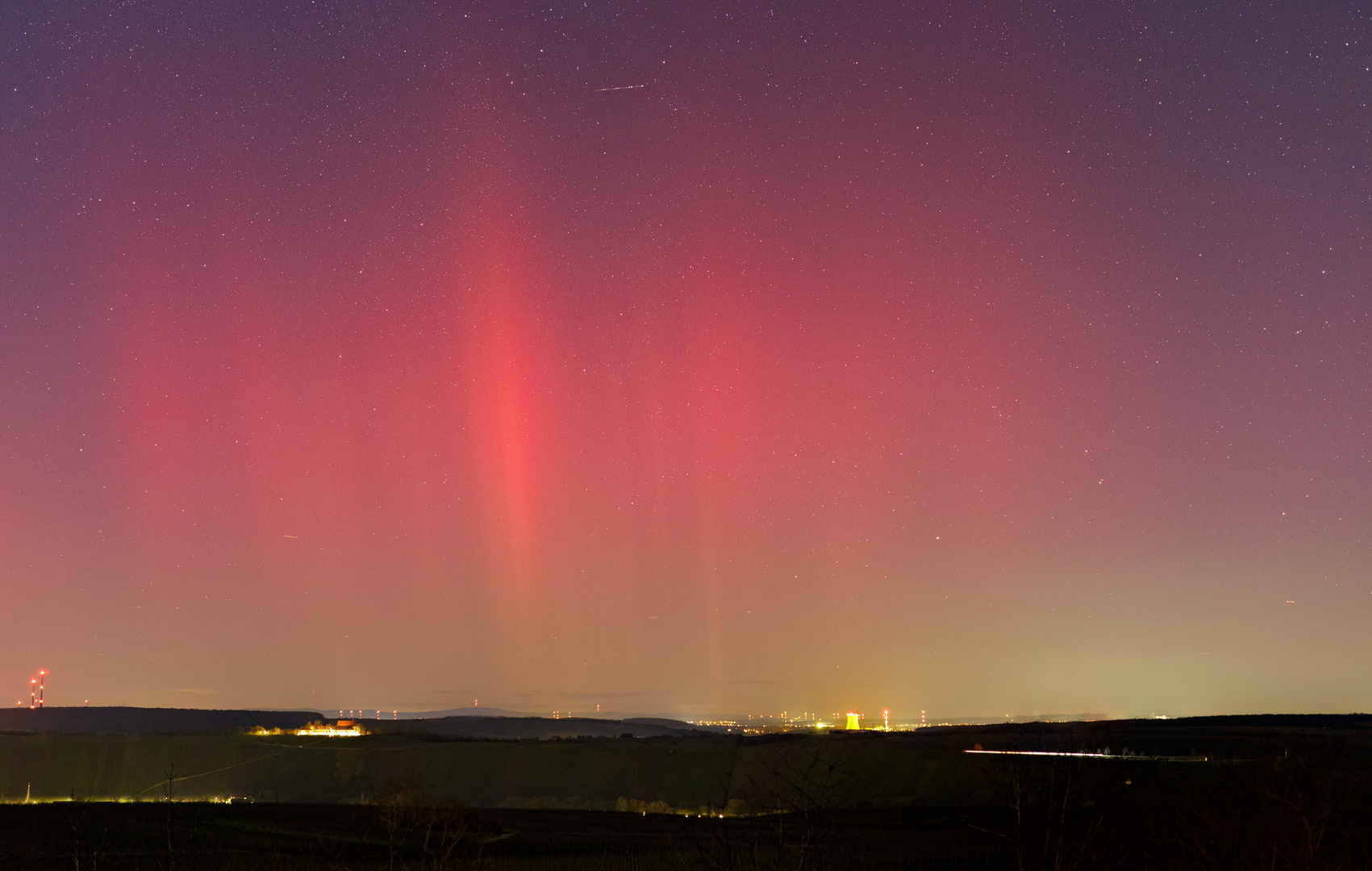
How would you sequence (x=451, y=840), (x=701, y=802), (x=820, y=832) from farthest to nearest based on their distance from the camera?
(x=701, y=802) < (x=820, y=832) < (x=451, y=840)

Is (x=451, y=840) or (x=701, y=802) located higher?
(x=451, y=840)

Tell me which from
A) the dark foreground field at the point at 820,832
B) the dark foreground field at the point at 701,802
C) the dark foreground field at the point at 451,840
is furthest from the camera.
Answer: the dark foreground field at the point at 451,840

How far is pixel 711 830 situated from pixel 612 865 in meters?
11.3

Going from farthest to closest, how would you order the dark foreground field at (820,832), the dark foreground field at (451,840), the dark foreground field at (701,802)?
the dark foreground field at (451,840), the dark foreground field at (701,802), the dark foreground field at (820,832)

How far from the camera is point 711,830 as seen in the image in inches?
2391

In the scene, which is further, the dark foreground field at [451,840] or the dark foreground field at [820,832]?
the dark foreground field at [451,840]

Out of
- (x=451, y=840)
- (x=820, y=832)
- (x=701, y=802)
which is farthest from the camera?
(x=701, y=802)

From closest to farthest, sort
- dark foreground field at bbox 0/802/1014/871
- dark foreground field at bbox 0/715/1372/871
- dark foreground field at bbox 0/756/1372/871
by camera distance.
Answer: dark foreground field at bbox 0/756/1372/871, dark foreground field at bbox 0/715/1372/871, dark foreground field at bbox 0/802/1014/871

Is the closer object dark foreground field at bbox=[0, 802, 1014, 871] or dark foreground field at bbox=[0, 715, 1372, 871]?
dark foreground field at bbox=[0, 715, 1372, 871]

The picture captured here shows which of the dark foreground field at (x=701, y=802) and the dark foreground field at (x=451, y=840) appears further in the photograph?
the dark foreground field at (x=451, y=840)

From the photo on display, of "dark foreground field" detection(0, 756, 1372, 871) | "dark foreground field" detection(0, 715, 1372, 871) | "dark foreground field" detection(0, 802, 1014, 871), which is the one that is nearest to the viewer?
"dark foreground field" detection(0, 756, 1372, 871)

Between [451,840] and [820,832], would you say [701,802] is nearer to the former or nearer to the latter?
[820,832]

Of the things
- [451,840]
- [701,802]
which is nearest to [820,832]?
[451,840]

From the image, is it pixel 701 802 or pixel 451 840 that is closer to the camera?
pixel 451 840
